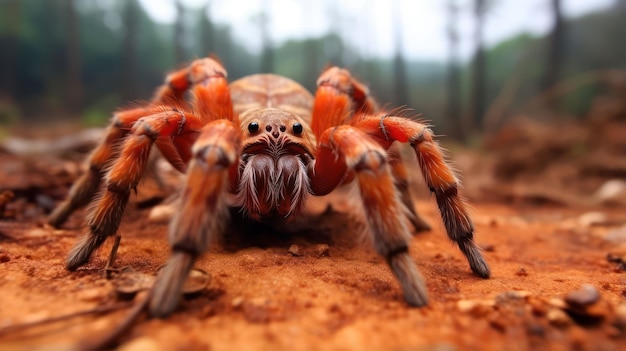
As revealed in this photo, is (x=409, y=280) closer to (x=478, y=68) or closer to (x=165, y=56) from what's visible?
(x=478, y=68)

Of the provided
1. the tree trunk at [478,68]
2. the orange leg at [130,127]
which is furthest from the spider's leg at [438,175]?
the tree trunk at [478,68]

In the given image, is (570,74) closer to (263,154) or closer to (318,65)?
(318,65)

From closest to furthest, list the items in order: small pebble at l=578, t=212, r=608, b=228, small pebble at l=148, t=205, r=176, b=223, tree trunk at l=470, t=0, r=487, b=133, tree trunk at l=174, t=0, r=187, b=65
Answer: small pebble at l=148, t=205, r=176, b=223 < small pebble at l=578, t=212, r=608, b=228 < tree trunk at l=174, t=0, r=187, b=65 < tree trunk at l=470, t=0, r=487, b=133

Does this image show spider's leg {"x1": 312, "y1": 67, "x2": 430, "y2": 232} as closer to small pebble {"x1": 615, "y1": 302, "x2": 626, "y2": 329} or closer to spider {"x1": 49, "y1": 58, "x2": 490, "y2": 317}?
spider {"x1": 49, "y1": 58, "x2": 490, "y2": 317}

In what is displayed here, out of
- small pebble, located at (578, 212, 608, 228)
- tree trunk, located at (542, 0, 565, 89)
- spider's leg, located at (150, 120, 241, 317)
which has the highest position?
tree trunk, located at (542, 0, 565, 89)

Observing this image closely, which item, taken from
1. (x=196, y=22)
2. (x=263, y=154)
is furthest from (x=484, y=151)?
(x=196, y=22)

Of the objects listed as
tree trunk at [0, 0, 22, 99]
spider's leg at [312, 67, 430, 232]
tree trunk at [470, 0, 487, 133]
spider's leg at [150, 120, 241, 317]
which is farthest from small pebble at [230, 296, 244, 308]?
tree trunk at [0, 0, 22, 99]

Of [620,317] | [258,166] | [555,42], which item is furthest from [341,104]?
[555,42]

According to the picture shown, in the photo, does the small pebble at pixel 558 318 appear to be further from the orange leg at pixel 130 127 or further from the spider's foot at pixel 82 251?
the spider's foot at pixel 82 251
